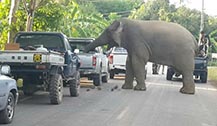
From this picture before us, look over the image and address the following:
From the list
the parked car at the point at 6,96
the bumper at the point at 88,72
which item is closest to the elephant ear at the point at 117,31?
the bumper at the point at 88,72

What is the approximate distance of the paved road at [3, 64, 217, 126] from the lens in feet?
37.9

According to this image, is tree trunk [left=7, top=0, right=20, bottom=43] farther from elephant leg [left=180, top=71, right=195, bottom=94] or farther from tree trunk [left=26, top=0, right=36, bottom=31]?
elephant leg [left=180, top=71, right=195, bottom=94]

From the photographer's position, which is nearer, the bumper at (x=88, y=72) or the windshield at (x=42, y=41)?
the windshield at (x=42, y=41)

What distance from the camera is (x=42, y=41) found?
17.0 metres

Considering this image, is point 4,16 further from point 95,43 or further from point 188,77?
point 188,77

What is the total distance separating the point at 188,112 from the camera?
13961mm

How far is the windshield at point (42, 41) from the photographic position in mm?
16859

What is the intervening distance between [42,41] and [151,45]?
6162 millimetres

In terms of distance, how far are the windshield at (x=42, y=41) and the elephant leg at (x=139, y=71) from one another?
16.8 ft

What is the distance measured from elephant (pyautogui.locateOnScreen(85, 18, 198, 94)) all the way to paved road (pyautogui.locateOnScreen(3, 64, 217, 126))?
2.83 metres

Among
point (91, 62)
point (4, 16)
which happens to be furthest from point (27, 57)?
point (4, 16)

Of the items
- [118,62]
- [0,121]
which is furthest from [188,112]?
[118,62]

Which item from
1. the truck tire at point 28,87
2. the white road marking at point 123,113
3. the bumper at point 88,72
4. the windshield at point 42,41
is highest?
the windshield at point 42,41

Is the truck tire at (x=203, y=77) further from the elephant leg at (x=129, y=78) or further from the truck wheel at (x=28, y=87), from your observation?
the truck wheel at (x=28, y=87)
